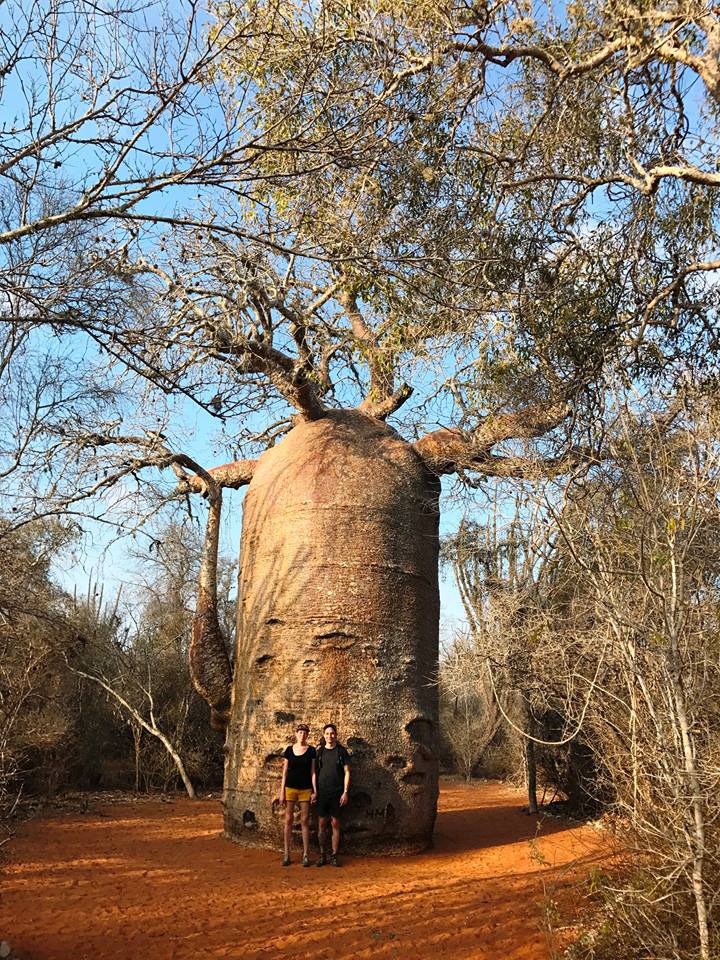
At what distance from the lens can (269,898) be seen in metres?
4.90

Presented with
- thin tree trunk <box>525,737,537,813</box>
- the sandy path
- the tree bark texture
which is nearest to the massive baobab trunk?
the tree bark texture

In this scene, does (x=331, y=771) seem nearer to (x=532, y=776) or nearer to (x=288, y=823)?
(x=288, y=823)

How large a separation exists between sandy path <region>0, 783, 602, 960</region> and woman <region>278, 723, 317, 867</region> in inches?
11.5

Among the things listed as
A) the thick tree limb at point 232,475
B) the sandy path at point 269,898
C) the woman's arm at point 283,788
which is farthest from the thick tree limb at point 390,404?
the sandy path at point 269,898

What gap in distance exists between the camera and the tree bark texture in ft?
19.9

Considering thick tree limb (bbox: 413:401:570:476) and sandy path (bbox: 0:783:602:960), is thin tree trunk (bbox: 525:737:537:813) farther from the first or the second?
thick tree limb (bbox: 413:401:570:476)

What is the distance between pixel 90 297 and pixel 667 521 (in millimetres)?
2334

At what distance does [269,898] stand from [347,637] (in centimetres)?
190

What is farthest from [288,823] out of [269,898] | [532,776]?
[532,776]

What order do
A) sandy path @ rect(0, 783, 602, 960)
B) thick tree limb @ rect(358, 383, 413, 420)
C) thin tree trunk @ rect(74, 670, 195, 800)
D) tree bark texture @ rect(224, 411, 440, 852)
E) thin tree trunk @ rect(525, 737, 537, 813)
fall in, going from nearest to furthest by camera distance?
1. sandy path @ rect(0, 783, 602, 960)
2. tree bark texture @ rect(224, 411, 440, 852)
3. thick tree limb @ rect(358, 383, 413, 420)
4. thin tree trunk @ rect(525, 737, 537, 813)
5. thin tree trunk @ rect(74, 670, 195, 800)

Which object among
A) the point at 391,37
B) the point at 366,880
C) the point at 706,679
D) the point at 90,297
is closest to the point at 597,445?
the point at 706,679

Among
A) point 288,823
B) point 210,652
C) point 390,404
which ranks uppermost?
point 390,404

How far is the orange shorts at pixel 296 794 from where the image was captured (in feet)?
19.0

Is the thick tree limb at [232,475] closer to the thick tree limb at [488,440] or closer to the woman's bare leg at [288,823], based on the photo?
the thick tree limb at [488,440]
